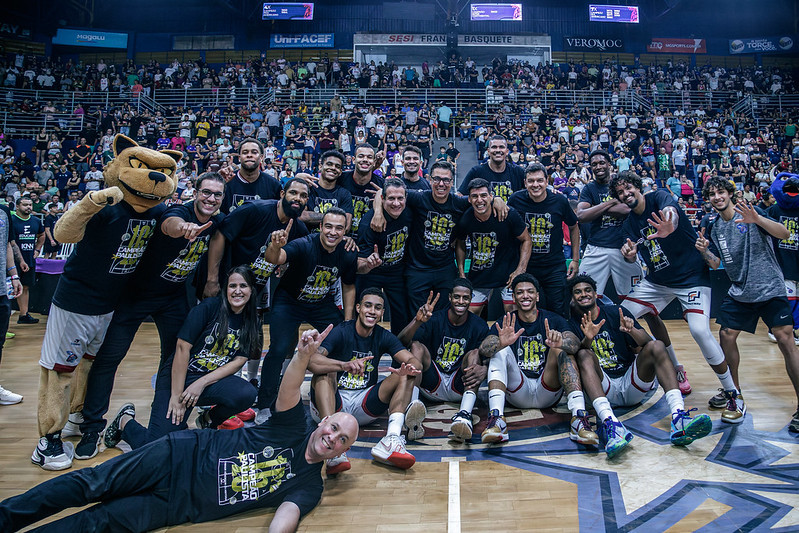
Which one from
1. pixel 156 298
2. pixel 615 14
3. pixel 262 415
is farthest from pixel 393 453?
pixel 615 14

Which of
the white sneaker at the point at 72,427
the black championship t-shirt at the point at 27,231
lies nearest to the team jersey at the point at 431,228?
the white sneaker at the point at 72,427

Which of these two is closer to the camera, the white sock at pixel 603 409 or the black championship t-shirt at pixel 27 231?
the white sock at pixel 603 409

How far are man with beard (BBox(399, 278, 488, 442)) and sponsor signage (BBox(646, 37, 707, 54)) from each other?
28.1 m

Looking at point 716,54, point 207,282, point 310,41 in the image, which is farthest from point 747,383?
point 716,54

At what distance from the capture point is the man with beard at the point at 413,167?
5.40 metres

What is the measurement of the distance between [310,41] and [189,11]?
6550 millimetres

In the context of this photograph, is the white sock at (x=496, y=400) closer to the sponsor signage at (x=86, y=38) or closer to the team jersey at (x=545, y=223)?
the team jersey at (x=545, y=223)

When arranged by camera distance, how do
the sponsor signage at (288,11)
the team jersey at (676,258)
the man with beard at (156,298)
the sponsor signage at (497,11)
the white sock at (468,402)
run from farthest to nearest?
the sponsor signage at (288,11) < the sponsor signage at (497,11) < the team jersey at (676,258) < the white sock at (468,402) < the man with beard at (156,298)

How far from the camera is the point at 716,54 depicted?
27.7 m

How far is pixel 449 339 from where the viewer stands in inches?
186

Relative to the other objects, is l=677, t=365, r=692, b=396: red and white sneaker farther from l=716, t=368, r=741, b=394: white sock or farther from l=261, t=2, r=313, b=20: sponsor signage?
l=261, t=2, r=313, b=20: sponsor signage

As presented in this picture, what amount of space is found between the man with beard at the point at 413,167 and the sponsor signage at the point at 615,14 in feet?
82.1

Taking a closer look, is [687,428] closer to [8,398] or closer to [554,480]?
[554,480]

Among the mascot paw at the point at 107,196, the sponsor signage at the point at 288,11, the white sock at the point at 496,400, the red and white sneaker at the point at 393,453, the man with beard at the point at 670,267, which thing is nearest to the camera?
the mascot paw at the point at 107,196
